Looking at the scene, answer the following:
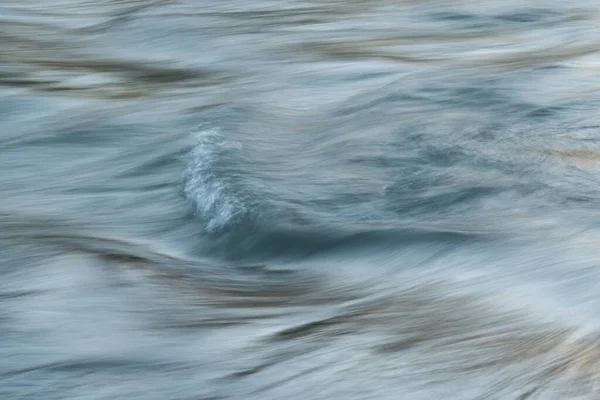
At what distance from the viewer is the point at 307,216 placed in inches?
136

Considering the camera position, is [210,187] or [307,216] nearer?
[307,216]

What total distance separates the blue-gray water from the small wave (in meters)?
0.01

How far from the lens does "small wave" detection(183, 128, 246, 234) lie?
11.2 feet

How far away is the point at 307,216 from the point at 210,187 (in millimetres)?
359

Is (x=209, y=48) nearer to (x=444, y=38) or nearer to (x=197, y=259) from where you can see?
(x=444, y=38)

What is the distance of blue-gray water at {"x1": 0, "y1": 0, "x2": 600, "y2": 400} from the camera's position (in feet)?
8.18

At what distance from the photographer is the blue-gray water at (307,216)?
8.18ft

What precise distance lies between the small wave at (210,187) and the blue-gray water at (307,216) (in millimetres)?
11

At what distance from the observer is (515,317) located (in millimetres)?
2734

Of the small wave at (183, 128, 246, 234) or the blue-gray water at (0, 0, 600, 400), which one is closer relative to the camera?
the blue-gray water at (0, 0, 600, 400)

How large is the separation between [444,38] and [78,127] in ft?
6.54

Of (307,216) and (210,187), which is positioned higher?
(210,187)

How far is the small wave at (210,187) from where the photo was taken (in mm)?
3412

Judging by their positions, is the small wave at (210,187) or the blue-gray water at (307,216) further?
the small wave at (210,187)
